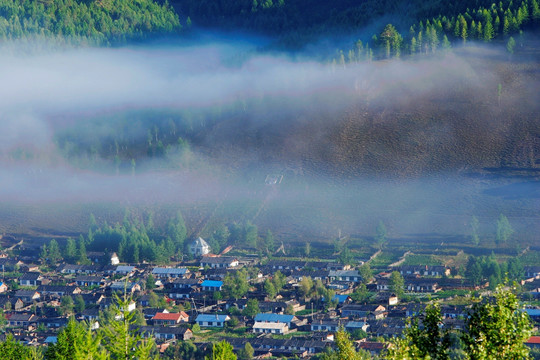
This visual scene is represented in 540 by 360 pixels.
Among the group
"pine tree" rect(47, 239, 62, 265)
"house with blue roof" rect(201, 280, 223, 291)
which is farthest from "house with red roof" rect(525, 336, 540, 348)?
"pine tree" rect(47, 239, 62, 265)

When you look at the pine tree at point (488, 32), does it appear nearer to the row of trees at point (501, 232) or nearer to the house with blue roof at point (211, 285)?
the row of trees at point (501, 232)

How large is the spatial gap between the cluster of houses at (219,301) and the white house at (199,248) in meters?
0.30

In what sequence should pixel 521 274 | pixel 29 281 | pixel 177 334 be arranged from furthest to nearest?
pixel 29 281 → pixel 521 274 → pixel 177 334

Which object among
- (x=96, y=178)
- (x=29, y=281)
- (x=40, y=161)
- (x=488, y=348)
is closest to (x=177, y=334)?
(x=29, y=281)

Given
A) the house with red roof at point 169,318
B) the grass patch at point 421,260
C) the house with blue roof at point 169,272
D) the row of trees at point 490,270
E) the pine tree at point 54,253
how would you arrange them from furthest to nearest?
the pine tree at point 54,253
the house with blue roof at point 169,272
the grass patch at point 421,260
the row of trees at point 490,270
the house with red roof at point 169,318

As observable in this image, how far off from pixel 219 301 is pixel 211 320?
8910 mm

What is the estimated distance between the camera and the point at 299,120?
177 meters

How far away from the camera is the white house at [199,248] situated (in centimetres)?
12988

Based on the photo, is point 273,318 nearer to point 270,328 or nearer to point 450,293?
point 270,328

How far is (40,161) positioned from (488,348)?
6519 inches

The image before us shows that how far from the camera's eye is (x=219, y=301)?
102750mm

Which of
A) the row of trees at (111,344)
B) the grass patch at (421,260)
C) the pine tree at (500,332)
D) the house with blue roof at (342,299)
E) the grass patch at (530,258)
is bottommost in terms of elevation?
the grass patch at (421,260)

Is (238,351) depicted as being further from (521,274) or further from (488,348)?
(488,348)

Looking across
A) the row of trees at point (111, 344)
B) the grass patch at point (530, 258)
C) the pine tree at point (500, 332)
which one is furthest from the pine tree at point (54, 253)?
the pine tree at point (500, 332)
